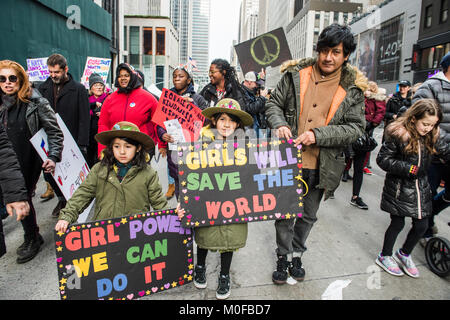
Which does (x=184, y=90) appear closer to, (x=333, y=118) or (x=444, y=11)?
(x=333, y=118)

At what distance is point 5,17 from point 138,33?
55.9m

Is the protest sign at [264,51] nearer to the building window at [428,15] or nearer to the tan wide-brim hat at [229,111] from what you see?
the tan wide-brim hat at [229,111]

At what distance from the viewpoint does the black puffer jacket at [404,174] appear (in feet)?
9.55

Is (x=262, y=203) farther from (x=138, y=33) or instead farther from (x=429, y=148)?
(x=138, y=33)

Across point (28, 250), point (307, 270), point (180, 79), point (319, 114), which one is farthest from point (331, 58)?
point (28, 250)

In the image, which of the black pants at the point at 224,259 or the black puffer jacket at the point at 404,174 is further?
the black puffer jacket at the point at 404,174

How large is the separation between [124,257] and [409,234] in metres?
2.69

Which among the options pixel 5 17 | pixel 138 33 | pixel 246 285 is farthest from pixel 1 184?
pixel 138 33

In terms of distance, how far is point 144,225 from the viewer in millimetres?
2367

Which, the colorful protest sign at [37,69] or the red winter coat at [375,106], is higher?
the colorful protest sign at [37,69]

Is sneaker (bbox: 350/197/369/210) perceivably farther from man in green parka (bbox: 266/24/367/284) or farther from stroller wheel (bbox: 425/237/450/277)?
man in green parka (bbox: 266/24/367/284)

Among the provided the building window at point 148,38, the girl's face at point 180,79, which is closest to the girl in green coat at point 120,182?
the girl's face at point 180,79

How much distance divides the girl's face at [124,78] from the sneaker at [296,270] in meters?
A: 2.84

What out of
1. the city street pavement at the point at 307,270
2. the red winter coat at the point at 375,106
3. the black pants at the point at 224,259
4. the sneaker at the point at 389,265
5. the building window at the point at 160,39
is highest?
the building window at the point at 160,39
